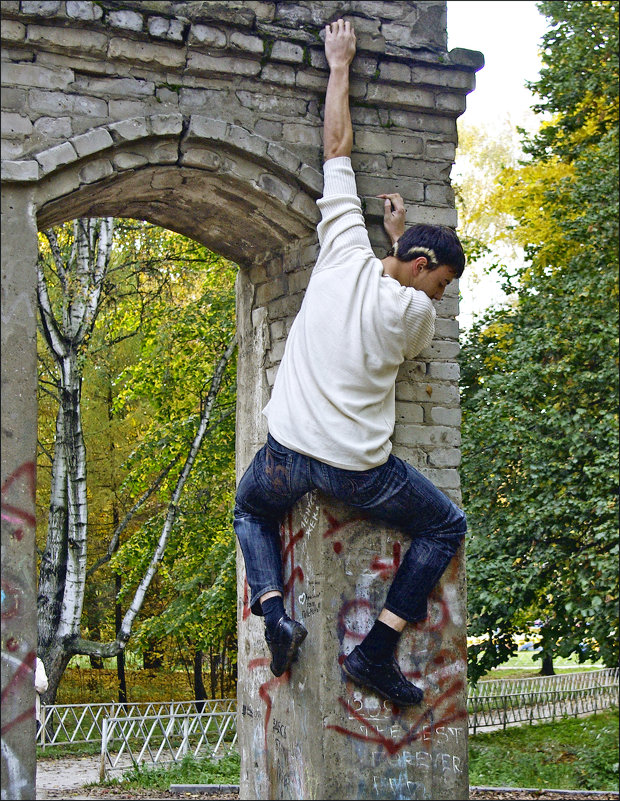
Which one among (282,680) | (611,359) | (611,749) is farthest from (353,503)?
(611,749)

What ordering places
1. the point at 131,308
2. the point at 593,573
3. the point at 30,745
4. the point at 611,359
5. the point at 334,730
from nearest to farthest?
the point at 30,745, the point at 334,730, the point at 593,573, the point at 611,359, the point at 131,308

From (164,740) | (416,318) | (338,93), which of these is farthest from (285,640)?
(164,740)

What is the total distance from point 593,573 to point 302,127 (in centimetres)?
630

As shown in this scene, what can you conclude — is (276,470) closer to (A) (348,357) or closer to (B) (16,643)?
(A) (348,357)

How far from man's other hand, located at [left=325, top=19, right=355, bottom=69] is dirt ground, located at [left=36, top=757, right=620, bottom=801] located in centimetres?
443

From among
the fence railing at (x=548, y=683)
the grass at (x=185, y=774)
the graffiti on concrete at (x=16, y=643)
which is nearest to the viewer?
the graffiti on concrete at (x=16, y=643)

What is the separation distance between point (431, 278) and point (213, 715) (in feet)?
30.4

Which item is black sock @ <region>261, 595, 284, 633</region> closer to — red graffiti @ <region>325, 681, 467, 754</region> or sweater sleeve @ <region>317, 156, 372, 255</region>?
red graffiti @ <region>325, 681, 467, 754</region>

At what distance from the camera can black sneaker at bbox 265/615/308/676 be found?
14.9 ft

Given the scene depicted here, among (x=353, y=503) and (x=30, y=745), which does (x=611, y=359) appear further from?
(x=30, y=745)

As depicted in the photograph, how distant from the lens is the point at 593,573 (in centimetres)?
972

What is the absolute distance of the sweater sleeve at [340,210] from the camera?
472 centimetres

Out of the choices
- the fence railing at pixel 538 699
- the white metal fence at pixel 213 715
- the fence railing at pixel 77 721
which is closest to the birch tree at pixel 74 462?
the fence railing at pixel 77 721

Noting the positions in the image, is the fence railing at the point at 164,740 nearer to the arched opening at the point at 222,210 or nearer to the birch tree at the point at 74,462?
the birch tree at the point at 74,462
